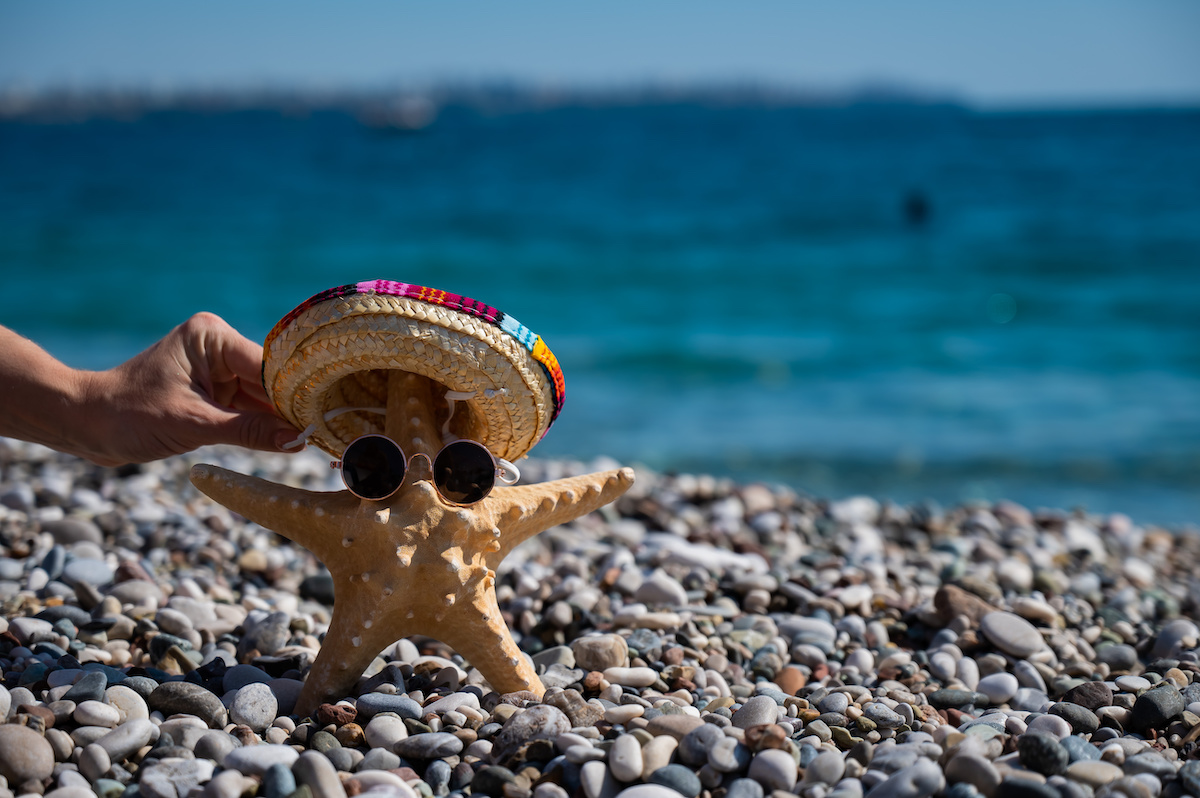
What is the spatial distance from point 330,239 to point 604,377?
1171 centimetres

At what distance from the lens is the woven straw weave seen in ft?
7.43

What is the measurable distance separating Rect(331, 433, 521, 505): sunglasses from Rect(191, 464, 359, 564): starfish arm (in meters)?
0.12

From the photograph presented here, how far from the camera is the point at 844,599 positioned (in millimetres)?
3744

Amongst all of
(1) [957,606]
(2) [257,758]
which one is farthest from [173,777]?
(1) [957,606]

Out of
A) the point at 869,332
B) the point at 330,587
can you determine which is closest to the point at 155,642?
the point at 330,587

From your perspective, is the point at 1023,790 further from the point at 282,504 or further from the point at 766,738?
the point at 282,504

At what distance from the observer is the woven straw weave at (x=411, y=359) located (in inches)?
89.2

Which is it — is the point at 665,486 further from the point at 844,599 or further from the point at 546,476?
the point at 844,599

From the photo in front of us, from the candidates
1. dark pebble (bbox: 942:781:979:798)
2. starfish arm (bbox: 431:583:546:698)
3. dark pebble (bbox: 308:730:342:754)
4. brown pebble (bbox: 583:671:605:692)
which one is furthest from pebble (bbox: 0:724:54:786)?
dark pebble (bbox: 942:781:979:798)

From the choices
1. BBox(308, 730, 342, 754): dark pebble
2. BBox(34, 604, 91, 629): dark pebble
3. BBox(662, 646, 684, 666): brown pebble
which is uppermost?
BBox(662, 646, 684, 666): brown pebble

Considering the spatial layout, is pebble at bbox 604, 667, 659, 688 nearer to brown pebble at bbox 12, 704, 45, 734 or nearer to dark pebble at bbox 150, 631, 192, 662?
dark pebble at bbox 150, 631, 192, 662

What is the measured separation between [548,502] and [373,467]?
1.72 ft

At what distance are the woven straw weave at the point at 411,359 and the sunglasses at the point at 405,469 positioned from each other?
13cm

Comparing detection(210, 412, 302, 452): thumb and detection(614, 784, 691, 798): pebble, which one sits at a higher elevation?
detection(210, 412, 302, 452): thumb
